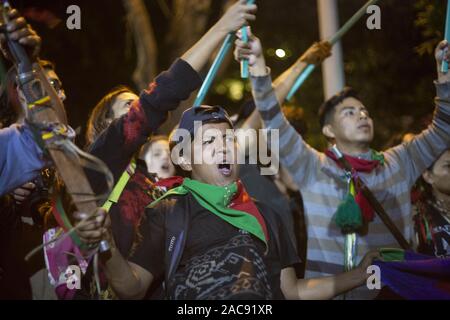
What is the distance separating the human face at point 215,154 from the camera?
11.1 ft

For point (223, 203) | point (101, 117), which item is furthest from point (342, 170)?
point (101, 117)

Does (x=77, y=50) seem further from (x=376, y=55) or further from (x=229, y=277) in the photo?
(x=229, y=277)

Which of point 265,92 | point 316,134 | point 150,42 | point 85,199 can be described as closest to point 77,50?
point 150,42

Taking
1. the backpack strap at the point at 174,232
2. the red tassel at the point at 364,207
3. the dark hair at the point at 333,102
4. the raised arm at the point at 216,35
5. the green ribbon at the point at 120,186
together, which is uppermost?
the raised arm at the point at 216,35

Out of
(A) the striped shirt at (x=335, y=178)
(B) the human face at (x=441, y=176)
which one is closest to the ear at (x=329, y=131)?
(A) the striped shirt at (x=335, y=178)

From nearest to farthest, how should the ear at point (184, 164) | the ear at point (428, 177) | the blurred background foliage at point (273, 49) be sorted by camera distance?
the ear at point (184, 164)
the ear at point (428, 177)
the blurred background foliage at point (273, 49)

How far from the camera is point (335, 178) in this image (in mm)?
4531

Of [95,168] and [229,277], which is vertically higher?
[95,168]

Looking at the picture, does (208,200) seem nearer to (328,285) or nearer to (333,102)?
(328,285)

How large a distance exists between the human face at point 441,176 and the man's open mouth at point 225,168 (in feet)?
6.68

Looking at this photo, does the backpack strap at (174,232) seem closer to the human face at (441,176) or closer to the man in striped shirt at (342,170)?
the man in striped shirt at (342,170)

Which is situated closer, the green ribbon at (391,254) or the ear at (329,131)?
the green ribbon at (391,254)
